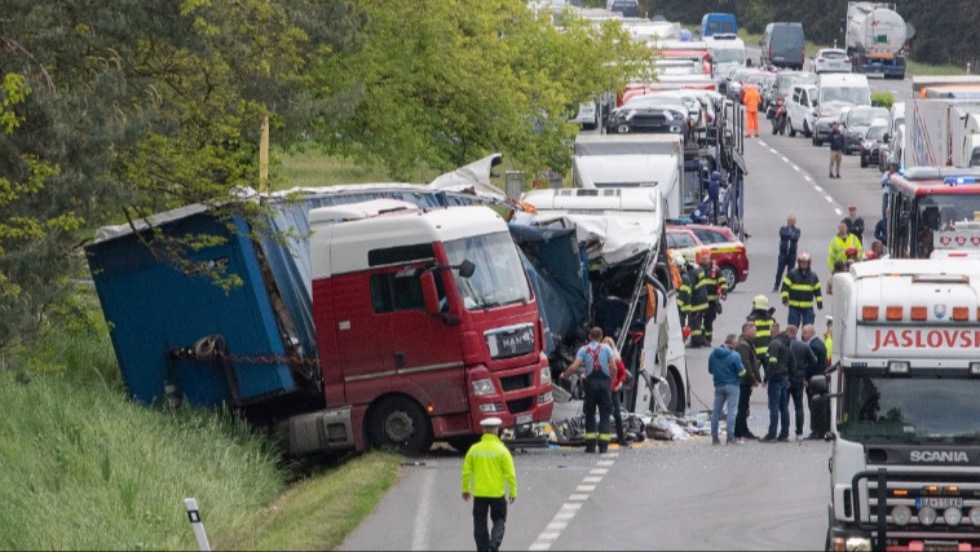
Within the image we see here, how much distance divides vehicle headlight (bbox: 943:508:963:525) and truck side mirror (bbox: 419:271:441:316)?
847 cm

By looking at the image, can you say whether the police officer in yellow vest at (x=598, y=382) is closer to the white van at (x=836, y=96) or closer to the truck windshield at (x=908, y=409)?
the truck windshield at (x=908, y=409)

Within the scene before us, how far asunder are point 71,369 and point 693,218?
19.1 meters

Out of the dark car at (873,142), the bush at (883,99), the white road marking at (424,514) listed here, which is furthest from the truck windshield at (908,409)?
the bush at (883,99)

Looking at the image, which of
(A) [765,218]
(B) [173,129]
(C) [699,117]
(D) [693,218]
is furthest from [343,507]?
(A) [765,218]

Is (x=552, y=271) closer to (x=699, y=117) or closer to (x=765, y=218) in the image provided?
(x=699, y=117)

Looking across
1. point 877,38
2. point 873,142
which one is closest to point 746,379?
point 873,142

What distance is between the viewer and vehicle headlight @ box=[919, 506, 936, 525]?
15688 millimetres

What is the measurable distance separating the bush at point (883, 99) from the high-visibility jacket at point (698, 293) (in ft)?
152

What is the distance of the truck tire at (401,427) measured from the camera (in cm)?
2333

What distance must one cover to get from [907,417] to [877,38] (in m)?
84.8

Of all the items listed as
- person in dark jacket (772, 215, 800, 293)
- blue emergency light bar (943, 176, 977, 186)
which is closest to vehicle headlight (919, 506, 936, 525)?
blue emergency light bar (943, 176, 977, 186)

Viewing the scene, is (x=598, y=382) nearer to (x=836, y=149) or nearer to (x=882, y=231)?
(x=882, y=231)

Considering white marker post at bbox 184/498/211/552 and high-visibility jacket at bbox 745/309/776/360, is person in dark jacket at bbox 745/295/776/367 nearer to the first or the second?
high-visibility jacket at bbox 745/309/776/360

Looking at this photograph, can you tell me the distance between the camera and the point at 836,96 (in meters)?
72.4
